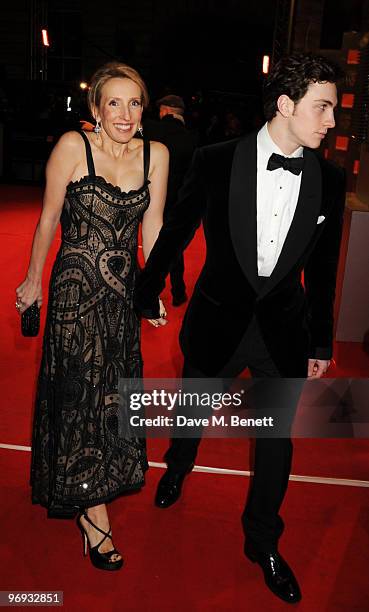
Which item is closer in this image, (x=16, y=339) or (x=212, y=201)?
(x=212, y=201)

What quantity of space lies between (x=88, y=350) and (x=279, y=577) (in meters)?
1.00

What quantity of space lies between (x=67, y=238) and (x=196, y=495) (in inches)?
49.0

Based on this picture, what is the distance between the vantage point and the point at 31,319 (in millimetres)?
2594

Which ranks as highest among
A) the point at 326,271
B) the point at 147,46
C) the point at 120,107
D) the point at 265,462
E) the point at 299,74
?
the point at 147,46

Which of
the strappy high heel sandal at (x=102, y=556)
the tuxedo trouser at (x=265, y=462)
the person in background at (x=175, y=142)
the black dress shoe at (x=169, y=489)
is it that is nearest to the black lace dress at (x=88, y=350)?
the strappy high heel sandal at (x=102, y=556)

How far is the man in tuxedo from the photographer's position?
2.15 m

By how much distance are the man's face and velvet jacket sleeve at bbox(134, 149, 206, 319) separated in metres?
0.33

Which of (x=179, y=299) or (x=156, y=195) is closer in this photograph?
(x=156, y=195)

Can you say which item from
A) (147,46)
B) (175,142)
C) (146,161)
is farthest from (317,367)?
(147,46)

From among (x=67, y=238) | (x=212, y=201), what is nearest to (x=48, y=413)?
(x=67, y=238)

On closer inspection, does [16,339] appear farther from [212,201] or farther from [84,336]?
[212,201]

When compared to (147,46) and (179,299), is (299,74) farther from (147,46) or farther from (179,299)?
(147,46)

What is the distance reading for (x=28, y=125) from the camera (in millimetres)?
13969

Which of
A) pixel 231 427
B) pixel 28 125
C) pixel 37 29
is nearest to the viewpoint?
pixel 231 427
